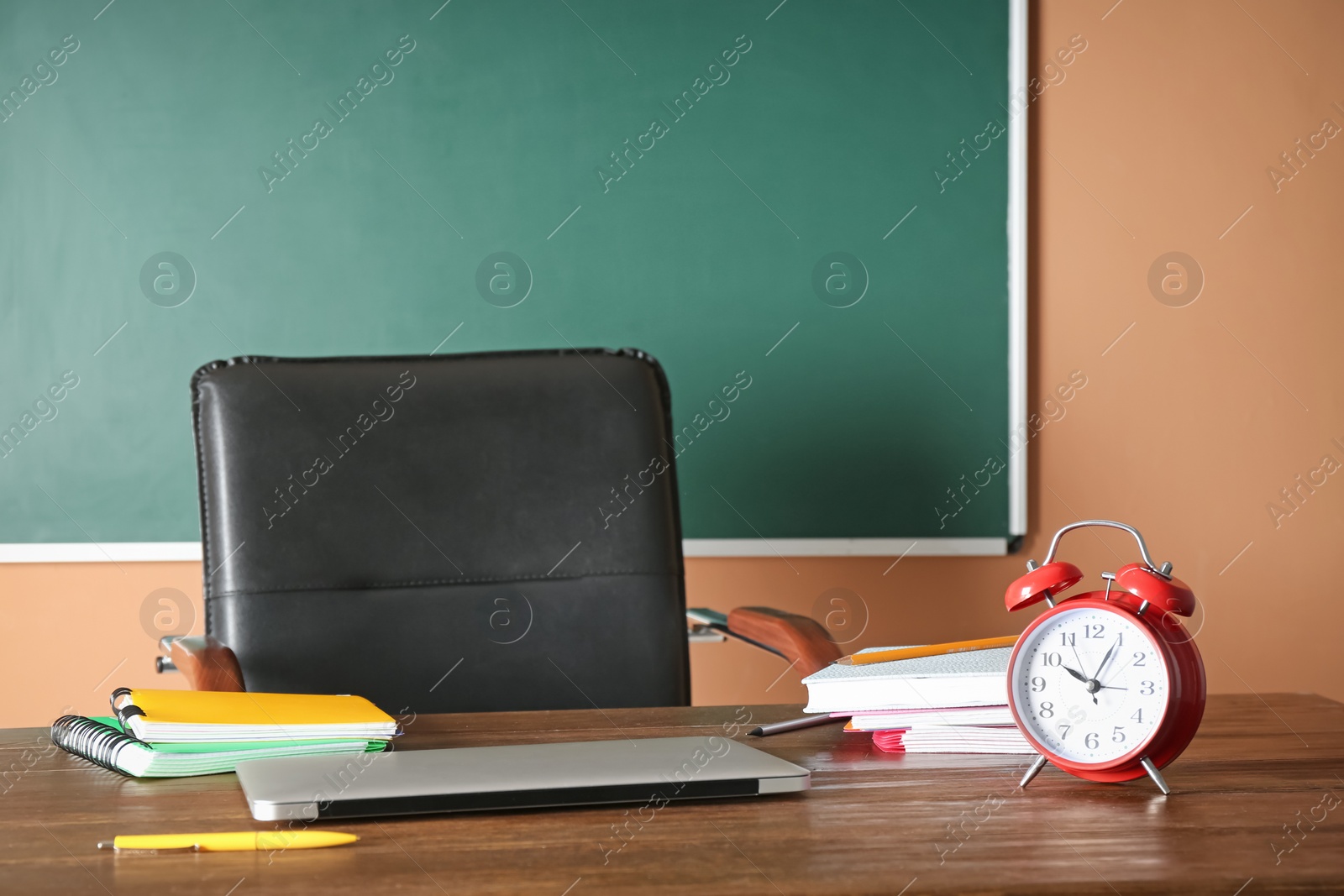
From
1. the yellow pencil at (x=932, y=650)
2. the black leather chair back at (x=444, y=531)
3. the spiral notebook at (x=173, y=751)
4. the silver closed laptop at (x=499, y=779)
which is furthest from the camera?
the black leather chair back at (x=444, y=531)

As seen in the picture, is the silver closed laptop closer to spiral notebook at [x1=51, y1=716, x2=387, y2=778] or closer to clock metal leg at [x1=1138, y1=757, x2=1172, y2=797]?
spiral notebook at [x1=51, y1=716, x2=387, y2=778]

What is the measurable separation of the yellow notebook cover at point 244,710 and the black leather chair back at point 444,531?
0.49 meters

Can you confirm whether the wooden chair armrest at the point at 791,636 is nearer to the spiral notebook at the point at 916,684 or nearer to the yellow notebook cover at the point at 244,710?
the spiral notebook at the point at 916,684

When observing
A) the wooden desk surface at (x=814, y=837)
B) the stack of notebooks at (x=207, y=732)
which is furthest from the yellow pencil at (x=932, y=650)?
the stack of notebooks at (x=207, y=732)

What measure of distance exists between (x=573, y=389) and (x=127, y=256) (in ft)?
3.11

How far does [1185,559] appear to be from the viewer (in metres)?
1.97

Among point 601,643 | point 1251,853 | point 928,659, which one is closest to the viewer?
point 1251,853

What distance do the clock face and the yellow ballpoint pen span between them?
47cm

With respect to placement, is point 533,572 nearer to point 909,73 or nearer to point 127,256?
point 127,256

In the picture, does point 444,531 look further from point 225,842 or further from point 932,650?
point 225,842

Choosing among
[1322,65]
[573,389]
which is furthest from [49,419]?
[1322,65]

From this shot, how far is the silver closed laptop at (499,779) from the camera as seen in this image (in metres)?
0.64

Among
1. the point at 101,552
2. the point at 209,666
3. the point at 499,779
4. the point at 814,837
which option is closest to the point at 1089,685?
the point at 814,837

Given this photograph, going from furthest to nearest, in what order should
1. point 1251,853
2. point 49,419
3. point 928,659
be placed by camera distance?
point 49,419, point 928,659, point 1251,853
